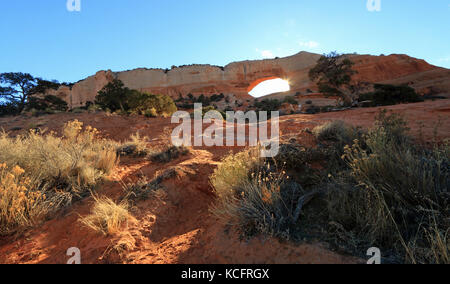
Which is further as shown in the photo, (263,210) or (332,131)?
(332,131)

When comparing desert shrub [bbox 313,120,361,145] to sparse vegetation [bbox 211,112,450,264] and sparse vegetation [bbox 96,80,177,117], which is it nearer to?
sparse vegetation [bbox 211,112,450,264]

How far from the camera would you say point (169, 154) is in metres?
5.08

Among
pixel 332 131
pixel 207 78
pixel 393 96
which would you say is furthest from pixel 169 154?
pixel 207 78

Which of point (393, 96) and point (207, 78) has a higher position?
point (207, 78)

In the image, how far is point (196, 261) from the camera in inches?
74.7

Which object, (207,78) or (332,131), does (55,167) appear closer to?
(332,131)

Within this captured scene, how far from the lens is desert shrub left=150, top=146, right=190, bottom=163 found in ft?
15.9

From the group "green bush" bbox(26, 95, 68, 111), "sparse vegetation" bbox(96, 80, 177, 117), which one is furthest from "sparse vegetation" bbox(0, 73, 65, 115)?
"sparse vegetation" bbox(96, 80, 177, 117)

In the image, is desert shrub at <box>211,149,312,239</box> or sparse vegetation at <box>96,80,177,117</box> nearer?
desert shrub at <box>211,149,312,239</box>

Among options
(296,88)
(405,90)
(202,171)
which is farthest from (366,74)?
(202,171)

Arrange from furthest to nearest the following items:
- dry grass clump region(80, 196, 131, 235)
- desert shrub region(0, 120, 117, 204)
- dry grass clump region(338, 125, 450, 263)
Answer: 1. desert shrub region(0, 120, 117, 204)
2. dry grass clump region(80, 196, 131, 235)
3. dry grass clump region(338, 125, 450, 263)

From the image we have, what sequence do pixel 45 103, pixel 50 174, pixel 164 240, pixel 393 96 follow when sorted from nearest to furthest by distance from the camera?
pixel 164 240 < pixel 50 174 < pixel 393 96 < pixel 45 103

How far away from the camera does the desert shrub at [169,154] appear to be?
4859 mm

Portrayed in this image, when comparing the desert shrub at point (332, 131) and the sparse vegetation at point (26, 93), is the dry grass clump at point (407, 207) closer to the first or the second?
the desert shrub at point (332, 131)
